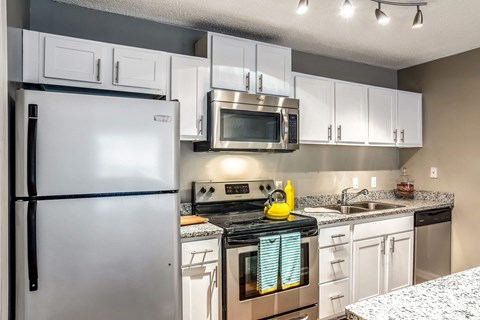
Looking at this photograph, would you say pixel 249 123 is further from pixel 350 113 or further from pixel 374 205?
pixel 374 205

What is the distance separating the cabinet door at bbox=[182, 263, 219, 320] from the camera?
2033mm

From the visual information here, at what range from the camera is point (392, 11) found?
233 centimetres

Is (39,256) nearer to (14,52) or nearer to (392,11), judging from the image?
(14,52)

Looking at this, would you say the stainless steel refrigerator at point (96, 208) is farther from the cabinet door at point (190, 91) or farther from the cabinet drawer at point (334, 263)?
the cabinet drawer at point (334, 263)

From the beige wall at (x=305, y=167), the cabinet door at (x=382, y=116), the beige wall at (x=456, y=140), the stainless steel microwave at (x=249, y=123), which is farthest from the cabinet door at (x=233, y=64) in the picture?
the beige wall at (x=456, y=140)

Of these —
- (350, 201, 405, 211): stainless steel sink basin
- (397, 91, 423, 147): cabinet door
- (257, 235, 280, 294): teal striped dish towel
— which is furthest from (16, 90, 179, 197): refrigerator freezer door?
(397, 91, 423, 147): cabinet door

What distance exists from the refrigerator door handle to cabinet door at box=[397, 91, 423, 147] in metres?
3.29

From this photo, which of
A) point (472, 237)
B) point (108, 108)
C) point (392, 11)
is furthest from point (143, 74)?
point (472, 237)

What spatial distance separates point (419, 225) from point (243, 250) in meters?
1.89

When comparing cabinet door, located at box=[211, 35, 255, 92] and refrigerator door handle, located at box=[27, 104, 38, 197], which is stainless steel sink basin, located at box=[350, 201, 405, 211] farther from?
refrigerator door handle, located at box=[27, 104, 38, 197]

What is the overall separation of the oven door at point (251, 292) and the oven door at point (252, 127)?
762mm

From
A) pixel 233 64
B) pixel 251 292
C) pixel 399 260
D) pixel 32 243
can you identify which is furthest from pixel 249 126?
pixel 399 260

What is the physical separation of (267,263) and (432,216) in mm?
1974

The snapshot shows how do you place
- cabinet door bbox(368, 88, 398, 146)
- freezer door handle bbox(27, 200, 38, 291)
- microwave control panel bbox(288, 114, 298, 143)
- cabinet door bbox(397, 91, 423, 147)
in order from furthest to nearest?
cabinet door bbox(397, 91, 423, 147)
cabinet door bbox(368, 88, 398, 146)
microwave control panel bbox(288, 114, 298, 143)
freezer door handle bbox(27, 200, 38, 291)
